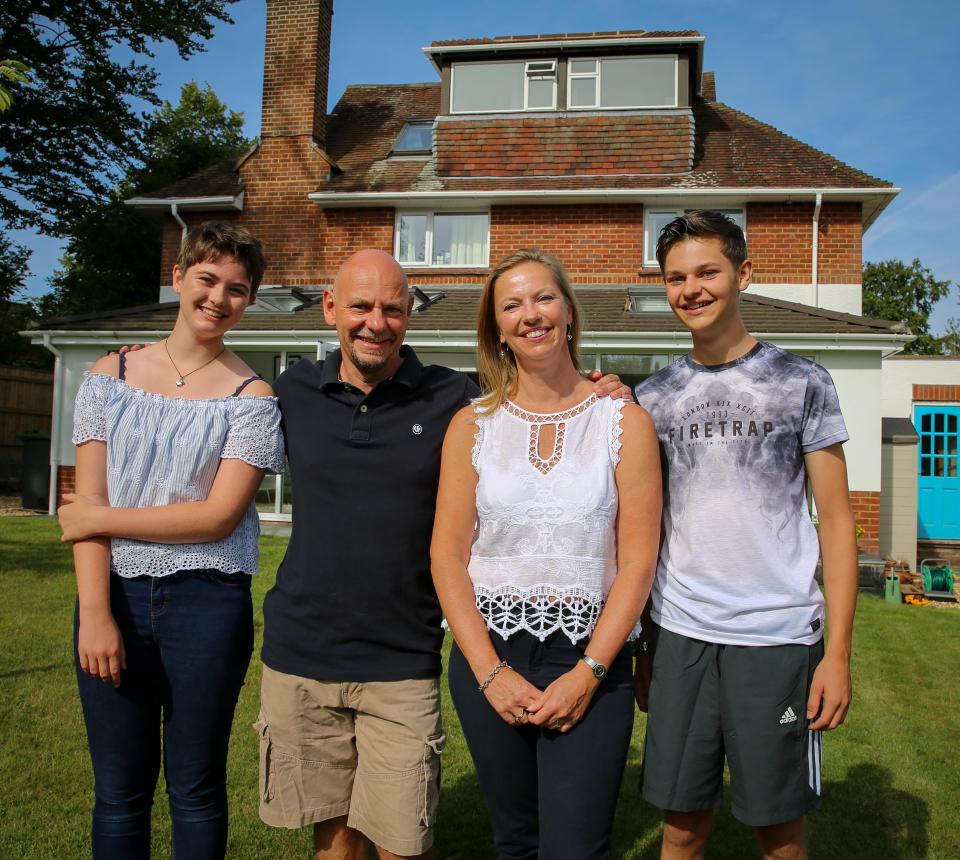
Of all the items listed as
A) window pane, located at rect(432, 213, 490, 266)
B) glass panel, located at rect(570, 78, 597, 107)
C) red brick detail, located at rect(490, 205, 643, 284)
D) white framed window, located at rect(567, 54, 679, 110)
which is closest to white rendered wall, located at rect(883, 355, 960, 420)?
red brick detail, located at rect(490, 205, 643, 284)

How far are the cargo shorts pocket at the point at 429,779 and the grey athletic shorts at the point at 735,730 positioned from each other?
0.60 metres

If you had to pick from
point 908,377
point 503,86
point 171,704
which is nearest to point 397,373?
point 171,704

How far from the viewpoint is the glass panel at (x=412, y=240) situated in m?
13.8

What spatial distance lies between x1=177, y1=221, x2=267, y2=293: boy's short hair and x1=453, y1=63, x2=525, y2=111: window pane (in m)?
12.7

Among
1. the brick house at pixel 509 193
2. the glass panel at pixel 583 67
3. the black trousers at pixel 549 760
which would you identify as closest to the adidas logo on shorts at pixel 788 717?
the black trousers at pixel 549 760

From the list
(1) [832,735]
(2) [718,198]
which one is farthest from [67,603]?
(2) [718,198]

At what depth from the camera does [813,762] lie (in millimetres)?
2145

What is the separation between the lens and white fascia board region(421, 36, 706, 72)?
43.2 feet

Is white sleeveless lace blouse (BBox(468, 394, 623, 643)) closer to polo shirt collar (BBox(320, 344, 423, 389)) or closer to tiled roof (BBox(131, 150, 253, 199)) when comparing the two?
polo shirt collar (BBox(320, 344, 423, 389))

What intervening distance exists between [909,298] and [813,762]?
33394mm

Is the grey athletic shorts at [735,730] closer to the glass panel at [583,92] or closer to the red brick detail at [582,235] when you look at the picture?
the red brick detail at [582,235]

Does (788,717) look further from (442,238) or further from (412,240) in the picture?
(412,240)

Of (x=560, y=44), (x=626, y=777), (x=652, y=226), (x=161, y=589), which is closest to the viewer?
(x=161, y=589)

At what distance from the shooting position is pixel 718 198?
12633mm
